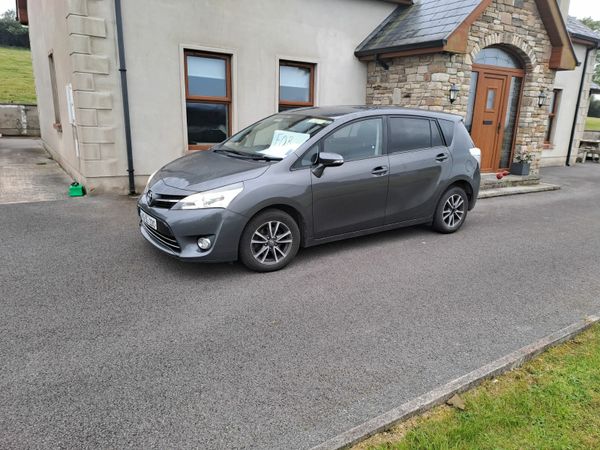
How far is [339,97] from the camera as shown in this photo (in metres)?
10.4

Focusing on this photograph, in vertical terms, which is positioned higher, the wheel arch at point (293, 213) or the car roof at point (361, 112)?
the car roof at point (361, 112)

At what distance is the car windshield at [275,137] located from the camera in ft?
16.4

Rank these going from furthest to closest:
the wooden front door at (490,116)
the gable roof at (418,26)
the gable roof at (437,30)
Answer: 1. the wooden front door at (490,116)
2. the gable roof at (418,26)
3. the gable roof at (437,30)

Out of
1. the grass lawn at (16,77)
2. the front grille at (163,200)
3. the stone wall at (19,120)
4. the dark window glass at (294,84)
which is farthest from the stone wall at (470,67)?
the grass lawn at (16,77)

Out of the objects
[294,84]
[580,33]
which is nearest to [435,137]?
[294,84]

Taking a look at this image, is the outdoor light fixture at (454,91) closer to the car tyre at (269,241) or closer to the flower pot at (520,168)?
the flower pot at (520,168)

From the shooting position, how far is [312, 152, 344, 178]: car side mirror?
15.5ft

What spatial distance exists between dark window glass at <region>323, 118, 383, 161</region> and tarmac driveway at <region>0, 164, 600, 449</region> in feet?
4.12

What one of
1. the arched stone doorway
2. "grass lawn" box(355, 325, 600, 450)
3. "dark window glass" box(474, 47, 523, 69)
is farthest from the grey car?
"dark window glass" box(474, 47, 523, 69)

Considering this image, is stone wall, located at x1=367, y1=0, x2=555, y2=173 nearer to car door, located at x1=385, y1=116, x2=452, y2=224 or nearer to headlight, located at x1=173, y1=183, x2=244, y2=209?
car door, located at x1=385, y1=116, x2=452, y2=224

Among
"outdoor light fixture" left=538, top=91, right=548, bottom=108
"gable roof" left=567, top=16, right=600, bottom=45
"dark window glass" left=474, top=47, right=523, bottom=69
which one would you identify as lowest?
"outdoor light fixture" left=538, top=91, right=548, bottom=108

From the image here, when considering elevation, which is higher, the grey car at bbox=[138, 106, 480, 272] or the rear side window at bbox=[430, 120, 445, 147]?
the rear side window at bbox=[430, 120, 445, 147]

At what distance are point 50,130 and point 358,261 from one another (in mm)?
11113

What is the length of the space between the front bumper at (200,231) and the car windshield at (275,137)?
1003 millimetres
